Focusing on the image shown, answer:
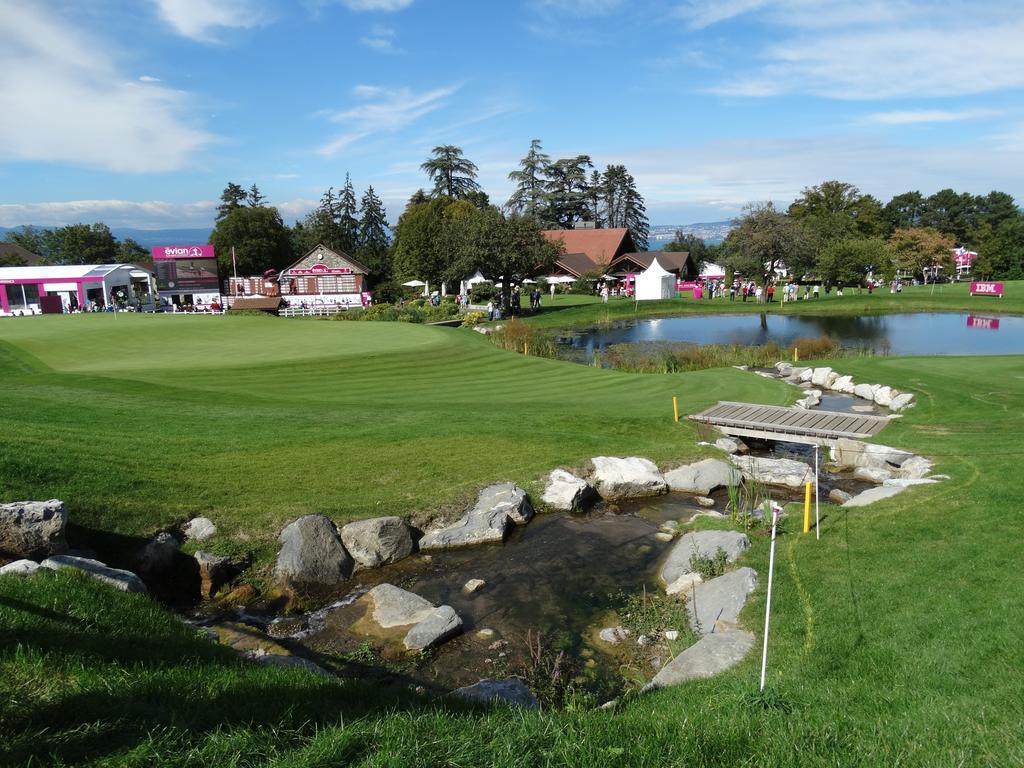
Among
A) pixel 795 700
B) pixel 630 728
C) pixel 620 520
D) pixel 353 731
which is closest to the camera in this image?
pixel 353 731

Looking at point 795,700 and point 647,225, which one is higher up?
point 647,225

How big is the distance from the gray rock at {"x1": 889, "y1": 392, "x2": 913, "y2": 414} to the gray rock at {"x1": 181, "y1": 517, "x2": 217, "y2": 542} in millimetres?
19271

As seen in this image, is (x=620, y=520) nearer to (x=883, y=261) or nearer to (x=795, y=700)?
(x=795, y=700)

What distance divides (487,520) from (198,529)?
4703 mm

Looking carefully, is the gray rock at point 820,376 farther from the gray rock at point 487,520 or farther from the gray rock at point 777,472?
the gray rock at point 487,520

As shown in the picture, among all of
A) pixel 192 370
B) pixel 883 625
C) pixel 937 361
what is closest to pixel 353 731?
pixel 883 625

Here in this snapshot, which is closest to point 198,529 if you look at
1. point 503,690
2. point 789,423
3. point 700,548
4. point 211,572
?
point 211,572

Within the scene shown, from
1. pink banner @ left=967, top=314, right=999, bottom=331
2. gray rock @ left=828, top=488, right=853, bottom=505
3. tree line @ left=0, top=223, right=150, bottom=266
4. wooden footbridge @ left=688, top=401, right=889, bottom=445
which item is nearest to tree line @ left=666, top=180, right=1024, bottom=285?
pink banner @ left=967, top=314, right=999, bottom=331

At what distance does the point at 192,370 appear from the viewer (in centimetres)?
2211

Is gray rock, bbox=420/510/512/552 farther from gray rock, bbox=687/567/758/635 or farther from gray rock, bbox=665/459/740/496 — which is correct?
gray rock, bbox=665/459/740/496

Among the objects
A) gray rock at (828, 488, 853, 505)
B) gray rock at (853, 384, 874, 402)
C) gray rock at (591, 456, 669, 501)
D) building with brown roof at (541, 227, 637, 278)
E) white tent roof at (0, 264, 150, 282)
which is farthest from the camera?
building with brown roof at (541, 227, 637, 278)

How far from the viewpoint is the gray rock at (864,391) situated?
22969 millimetres

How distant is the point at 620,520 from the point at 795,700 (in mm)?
7187

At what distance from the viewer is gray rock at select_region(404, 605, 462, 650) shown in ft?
27.4
